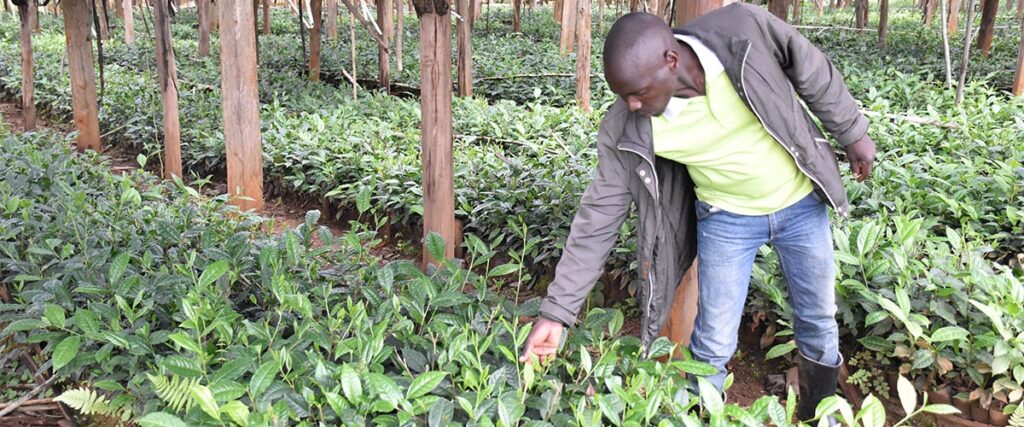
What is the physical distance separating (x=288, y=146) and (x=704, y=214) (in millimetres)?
4191

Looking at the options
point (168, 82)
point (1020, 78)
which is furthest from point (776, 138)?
point (1020, 78)

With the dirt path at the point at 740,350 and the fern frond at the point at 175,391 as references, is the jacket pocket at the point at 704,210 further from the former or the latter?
the fern frond at the point at 175,391

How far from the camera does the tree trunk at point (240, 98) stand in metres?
4.60

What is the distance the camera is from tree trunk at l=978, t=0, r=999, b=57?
9.49m

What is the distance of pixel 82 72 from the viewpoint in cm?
640

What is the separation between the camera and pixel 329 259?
3.25 m

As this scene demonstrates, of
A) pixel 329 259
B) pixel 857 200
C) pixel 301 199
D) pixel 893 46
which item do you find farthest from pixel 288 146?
pixel 893 46

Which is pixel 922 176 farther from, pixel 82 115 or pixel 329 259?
pixel 82 115

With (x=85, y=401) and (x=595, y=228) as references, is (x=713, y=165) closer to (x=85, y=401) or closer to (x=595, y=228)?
(x=595, y=228)

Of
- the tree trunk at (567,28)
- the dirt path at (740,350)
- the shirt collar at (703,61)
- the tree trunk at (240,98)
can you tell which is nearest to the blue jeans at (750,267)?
the shirt collar at (703,61)

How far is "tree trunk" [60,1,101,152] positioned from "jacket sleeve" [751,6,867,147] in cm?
590

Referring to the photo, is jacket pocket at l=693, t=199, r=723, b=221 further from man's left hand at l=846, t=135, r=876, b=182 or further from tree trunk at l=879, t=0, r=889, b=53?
tree trunk at l=879, t=0, r=889, b=53

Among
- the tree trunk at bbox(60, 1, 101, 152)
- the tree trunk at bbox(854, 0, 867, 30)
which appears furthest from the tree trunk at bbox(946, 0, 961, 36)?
the tree trunk at bbox(60, 1, 101, 152)

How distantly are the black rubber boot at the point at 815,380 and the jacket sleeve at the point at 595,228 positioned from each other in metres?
0.95
